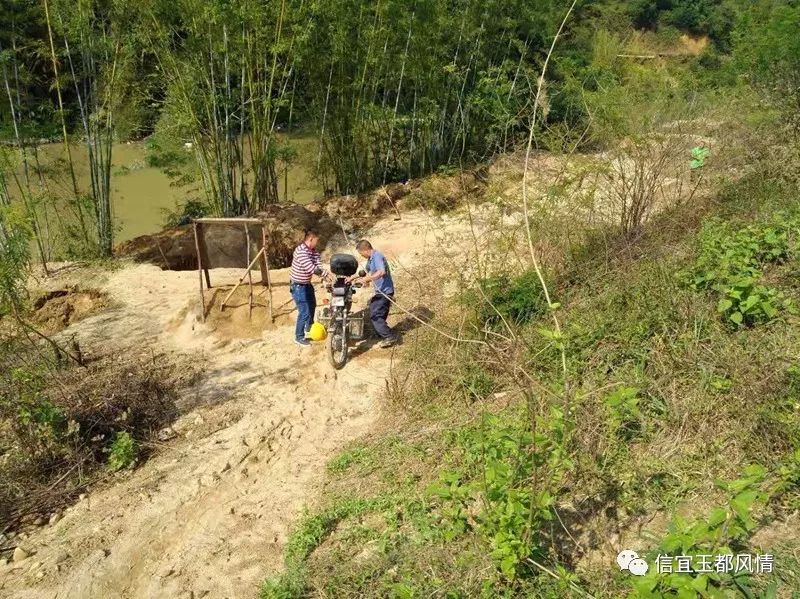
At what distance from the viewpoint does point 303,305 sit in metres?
6.05

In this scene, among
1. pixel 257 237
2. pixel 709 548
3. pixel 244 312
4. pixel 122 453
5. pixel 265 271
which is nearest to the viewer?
pixel 709 548

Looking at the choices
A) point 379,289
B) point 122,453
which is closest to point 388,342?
point 379,289

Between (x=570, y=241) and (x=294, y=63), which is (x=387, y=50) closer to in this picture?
(x=294, y=63)

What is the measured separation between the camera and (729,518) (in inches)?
91.1

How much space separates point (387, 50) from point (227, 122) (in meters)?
3.25

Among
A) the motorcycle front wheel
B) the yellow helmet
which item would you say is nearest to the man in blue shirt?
the motorcycle front wheel

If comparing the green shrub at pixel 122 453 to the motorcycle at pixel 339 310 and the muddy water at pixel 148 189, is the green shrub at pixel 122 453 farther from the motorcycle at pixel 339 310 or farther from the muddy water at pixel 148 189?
the muddy water at pixel 148 189

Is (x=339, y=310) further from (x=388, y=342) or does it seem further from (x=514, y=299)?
(x=514, y=299)

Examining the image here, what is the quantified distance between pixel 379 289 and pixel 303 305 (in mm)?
815

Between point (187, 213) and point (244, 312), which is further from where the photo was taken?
point (187, 213)

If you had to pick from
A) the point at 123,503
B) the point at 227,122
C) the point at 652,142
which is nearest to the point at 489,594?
the point at 123,503

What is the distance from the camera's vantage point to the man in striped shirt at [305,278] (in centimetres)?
582

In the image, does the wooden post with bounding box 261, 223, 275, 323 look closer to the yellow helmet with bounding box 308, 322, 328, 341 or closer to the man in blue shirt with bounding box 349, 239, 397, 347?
the yellow helmet with bounding box 308, 322, 328, 341

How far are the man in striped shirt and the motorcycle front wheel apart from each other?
18.5 inches
